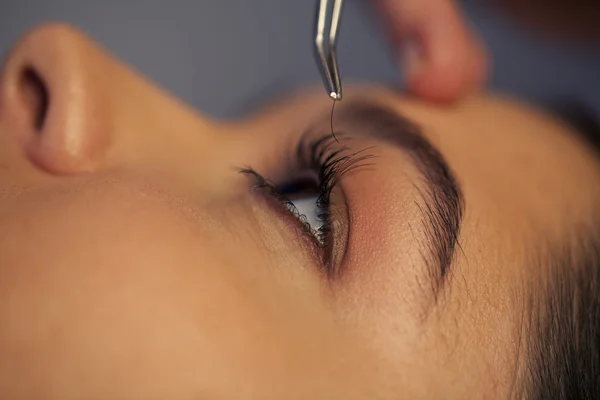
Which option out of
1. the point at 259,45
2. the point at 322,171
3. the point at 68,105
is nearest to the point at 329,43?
the point at 322,171

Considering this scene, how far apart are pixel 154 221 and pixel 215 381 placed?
144 mm

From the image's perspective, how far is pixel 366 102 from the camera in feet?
2.19

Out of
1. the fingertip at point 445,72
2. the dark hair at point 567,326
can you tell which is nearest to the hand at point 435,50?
the fingertip at point 445,72

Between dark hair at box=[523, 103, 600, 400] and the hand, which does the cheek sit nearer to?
dark hair at box=[523, 103, 600, 400]

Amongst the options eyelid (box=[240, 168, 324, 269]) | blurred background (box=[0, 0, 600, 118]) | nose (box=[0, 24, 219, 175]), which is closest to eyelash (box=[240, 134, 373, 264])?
eyelid (box=[240, 168, 324, 269])

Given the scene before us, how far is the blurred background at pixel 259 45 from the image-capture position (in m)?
1.07

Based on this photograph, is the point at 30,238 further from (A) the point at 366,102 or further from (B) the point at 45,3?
(B) the point at 45,3

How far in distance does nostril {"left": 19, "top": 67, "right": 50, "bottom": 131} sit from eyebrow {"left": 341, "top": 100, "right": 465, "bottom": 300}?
0.31 meters

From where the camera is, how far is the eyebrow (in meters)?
0.49

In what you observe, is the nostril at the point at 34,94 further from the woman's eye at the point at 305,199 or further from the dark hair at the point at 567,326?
the dark hair at the point at 567,326

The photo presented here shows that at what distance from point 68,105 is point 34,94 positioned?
81 millimetres

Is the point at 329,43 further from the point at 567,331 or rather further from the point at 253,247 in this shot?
the point at 567,331

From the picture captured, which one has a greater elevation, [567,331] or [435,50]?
[435,50]

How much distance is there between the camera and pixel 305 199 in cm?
61
